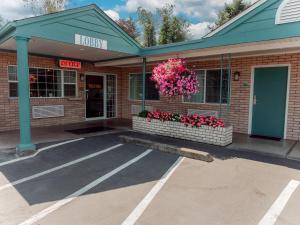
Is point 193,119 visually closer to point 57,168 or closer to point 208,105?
point 208,105

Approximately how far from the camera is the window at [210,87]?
779cm

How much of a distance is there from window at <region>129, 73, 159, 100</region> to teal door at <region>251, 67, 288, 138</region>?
415 centimetres

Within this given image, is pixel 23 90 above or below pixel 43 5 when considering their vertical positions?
below

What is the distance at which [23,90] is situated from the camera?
492 cm

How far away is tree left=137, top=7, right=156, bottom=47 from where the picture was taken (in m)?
20.9

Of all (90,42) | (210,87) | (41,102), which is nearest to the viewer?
(90,42)

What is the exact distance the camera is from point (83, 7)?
227 inches

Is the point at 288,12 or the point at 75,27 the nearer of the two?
the point at 288,12

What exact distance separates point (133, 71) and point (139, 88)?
0.87m

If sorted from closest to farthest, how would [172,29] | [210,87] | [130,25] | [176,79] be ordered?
[176,79]
[210,87]
[172,29]
[130,25]

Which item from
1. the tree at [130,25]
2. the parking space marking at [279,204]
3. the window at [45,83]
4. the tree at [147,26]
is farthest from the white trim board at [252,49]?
the tree at [130,25]

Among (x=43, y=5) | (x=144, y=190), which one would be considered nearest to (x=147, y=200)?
(x=144, y=190)

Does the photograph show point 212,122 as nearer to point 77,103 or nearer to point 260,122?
point 260,122

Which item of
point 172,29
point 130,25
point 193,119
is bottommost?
point 193,119
